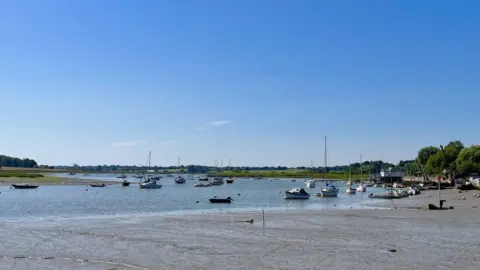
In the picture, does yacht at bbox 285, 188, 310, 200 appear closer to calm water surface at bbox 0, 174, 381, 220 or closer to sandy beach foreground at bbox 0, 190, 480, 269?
calm water surface at bbox 0, 174, 381, 220

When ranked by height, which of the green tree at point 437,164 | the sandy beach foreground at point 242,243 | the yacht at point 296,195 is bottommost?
the sandy beach foreground at point 242,243

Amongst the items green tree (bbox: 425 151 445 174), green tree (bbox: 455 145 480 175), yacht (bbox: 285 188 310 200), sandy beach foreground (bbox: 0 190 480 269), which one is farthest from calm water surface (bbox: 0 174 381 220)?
green tree (bbox: 425 151 445 174)

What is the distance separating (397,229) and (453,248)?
11.1m

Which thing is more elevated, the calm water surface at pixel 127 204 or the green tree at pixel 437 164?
the green tree at pixel 437 164

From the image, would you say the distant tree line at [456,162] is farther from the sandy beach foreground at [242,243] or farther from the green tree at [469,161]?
the sandy beach foreground at [242,243]

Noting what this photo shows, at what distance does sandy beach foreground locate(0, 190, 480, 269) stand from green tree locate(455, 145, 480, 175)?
319 feet

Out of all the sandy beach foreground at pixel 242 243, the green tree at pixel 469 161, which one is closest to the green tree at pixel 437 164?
the green tree at pixel 469 161

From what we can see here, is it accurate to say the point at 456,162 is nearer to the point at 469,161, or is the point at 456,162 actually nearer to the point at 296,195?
the point at 469,161

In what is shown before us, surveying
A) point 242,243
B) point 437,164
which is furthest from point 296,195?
point 437,164

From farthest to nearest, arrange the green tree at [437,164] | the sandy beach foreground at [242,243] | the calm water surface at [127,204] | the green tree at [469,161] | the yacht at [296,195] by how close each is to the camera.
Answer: the green tree at [437,164], the green tree at [469,161], the yacht at [296,195], the calm water surface at [127,204], the sandy beach foreground at [242,243]

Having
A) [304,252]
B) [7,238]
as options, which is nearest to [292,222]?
[304,252]

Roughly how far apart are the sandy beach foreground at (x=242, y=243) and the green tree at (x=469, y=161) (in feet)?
319

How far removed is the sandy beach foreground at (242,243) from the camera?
2823 cm

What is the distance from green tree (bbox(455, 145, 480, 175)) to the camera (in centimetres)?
14329
